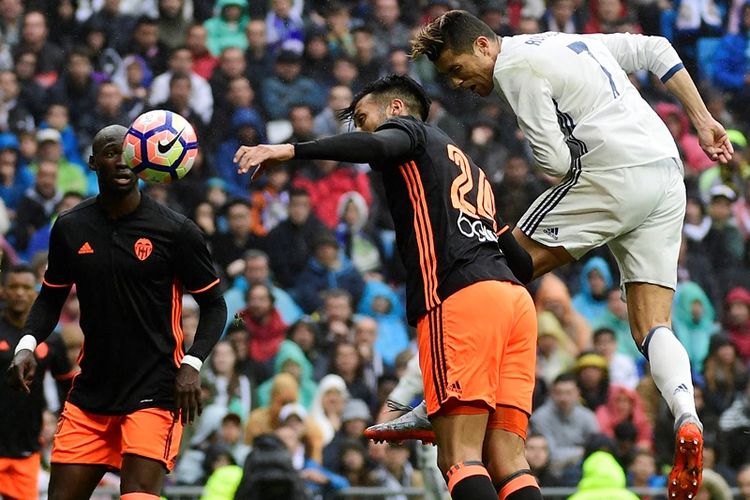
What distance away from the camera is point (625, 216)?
7.82 meters

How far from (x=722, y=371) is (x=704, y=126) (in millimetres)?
7075

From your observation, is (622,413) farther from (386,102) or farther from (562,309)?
(386,102)

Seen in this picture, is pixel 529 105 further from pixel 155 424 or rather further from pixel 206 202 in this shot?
pixel 206 202

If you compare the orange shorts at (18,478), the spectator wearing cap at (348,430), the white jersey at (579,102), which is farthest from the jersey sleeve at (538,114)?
the spectator wearing cap at (348,430)

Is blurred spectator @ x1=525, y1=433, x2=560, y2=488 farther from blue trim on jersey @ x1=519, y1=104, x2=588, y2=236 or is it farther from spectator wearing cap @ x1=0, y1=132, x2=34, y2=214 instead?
spectator wearing cap @ x1=0, y1=132, x2=34, y2=214

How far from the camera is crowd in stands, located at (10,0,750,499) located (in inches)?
506

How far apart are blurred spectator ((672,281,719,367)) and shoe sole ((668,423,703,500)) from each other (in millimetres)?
8016

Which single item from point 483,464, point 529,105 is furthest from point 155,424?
point 529,105

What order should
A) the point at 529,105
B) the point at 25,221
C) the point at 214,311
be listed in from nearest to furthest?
1. the point at 529,105
2. the point at 214,311
3. the point at 25,221

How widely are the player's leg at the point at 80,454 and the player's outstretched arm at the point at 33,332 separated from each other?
1.01ft

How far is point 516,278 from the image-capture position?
7414 mm

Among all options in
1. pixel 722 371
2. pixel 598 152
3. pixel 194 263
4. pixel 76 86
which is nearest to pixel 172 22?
pixel 76 86

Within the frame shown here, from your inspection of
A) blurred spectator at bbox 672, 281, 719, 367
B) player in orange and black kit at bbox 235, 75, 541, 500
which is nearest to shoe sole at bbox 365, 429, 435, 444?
player in orange and black kit at bbox 235, 75, 541, 500

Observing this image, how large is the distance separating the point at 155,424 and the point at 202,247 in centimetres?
95
